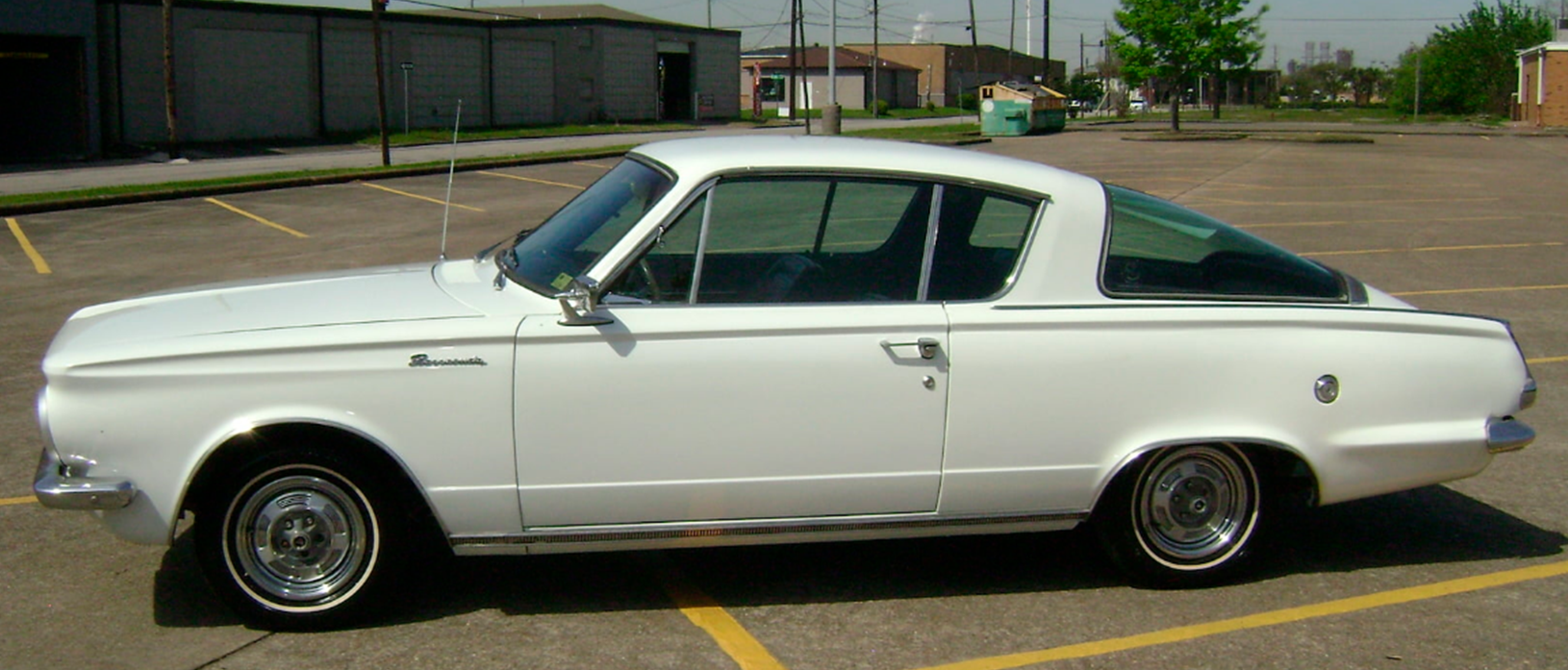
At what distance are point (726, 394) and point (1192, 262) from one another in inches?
69.4

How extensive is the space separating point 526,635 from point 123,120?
37.4 meters

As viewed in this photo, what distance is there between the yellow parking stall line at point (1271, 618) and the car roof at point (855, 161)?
1509mm

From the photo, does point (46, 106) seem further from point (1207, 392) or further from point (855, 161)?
point (1207, 392)

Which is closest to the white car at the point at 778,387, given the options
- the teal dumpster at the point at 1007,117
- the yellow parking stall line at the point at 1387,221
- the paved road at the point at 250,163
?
the yellow parking stall line at the point at 1387,221

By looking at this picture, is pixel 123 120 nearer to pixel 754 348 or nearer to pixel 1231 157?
pixel 1231 157

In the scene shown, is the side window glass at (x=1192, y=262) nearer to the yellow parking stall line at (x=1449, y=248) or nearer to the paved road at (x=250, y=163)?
the yellow parking stall line at (x=1449, y=248)

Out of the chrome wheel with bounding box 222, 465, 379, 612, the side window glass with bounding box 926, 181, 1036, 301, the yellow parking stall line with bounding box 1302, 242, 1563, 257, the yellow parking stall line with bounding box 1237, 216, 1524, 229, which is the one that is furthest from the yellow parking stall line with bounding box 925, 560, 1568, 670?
the yellow parking stall line with bounding box 1237, 216, 1524, 229

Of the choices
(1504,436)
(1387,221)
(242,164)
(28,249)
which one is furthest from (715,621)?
(242,164)

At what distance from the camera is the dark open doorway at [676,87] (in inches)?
2510

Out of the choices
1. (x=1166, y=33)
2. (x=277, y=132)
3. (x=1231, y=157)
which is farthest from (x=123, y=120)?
(x=1166, y=33)

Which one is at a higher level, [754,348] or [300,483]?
[754,348]

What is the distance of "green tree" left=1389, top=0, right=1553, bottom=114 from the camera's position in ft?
239

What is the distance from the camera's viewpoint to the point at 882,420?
4547mm

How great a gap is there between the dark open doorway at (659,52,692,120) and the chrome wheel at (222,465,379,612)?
60146 millimetres
